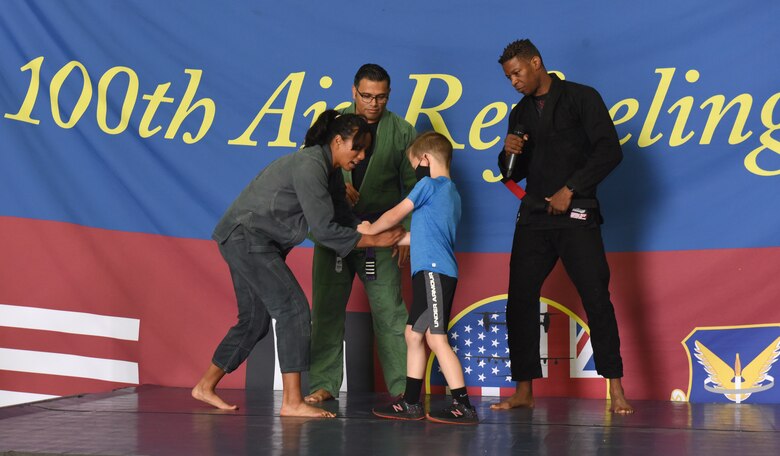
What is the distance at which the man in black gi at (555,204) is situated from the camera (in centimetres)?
391

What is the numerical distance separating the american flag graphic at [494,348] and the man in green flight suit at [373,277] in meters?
0.37

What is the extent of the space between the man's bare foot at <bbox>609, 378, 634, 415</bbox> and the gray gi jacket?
1200mm

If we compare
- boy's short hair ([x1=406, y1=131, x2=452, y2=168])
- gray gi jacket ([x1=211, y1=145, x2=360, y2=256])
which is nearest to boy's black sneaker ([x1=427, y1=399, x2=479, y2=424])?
gray gi jacket ([x1=211, y1=145, x2=360, y2=256])

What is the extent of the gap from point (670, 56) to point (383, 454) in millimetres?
2397

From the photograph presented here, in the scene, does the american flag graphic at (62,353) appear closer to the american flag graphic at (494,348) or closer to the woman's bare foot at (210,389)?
the woman's bare foot at (210,389)

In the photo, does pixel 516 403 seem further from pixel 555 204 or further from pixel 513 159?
pixel 513 159

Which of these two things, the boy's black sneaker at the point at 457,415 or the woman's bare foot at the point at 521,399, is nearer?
the boy's black sneaker at the point at 457,415

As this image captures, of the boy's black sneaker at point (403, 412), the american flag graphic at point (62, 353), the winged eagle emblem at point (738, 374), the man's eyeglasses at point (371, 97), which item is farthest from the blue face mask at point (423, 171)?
the american flag graphic at point (62, 353)

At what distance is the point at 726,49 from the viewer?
4.32 meters

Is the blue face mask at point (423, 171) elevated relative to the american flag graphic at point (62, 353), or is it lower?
elevated

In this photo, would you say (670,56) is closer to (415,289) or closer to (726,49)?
(726,49)

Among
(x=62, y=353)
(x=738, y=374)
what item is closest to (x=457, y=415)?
(x=738, y=374)

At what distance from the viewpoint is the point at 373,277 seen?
4355mm

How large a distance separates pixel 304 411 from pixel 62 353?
1.77 m
